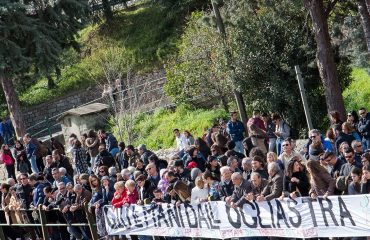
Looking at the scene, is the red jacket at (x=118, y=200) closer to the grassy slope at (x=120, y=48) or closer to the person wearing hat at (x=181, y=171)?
the person wearing hat at (x=181, y=171)

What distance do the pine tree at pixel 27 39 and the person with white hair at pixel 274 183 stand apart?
17.4 metres

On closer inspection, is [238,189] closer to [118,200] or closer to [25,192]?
[118,200]

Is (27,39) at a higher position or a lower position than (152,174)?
higher

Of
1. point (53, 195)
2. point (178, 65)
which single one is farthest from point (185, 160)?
point (178, 65)

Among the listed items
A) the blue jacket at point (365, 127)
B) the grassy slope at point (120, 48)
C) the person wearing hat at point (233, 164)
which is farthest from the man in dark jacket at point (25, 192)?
the grassy slope at point (120, 48)

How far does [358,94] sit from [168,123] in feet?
23.7

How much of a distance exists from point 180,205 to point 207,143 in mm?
4656

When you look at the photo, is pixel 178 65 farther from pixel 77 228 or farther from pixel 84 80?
pixel 77 228

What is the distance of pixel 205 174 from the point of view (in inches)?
494

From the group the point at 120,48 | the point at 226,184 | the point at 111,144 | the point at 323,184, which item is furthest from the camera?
the point at 120,48

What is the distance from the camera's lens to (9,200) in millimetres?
16875

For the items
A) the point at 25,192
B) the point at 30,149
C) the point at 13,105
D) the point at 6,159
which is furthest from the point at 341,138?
the point at 13,105

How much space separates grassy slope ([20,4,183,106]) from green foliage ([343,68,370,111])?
1041 centimetres

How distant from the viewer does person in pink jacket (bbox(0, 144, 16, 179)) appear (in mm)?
22891
